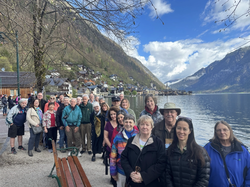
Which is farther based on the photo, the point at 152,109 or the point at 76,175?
the point at 152,109

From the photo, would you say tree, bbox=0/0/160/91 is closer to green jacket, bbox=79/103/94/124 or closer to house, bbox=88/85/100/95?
green jacket, bbox=79/103/94/124

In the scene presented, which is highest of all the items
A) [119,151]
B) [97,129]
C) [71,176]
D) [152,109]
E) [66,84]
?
[66,84]

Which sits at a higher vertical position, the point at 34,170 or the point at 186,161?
the point at 186,161

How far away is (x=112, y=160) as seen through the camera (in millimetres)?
2660

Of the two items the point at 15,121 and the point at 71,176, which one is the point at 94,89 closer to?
the point at 15,121

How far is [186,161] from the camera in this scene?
215cm

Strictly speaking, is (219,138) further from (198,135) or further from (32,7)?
(198,135)

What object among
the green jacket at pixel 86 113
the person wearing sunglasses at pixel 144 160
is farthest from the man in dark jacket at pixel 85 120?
the person wearing sunglasses at pixel 144 160

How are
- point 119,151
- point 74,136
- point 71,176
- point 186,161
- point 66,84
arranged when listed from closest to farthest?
point 186,161 < point 119,151 < point 71,176 < point 74,136 < point 66,84

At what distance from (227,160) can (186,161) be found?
61 centimetres

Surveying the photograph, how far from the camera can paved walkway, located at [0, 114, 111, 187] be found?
3.75m

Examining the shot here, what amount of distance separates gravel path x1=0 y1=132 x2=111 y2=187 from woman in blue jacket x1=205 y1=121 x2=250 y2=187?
2.40m

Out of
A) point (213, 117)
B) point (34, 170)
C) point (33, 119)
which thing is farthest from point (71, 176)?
point (213, 117)

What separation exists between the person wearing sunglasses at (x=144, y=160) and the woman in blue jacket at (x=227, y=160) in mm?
731
